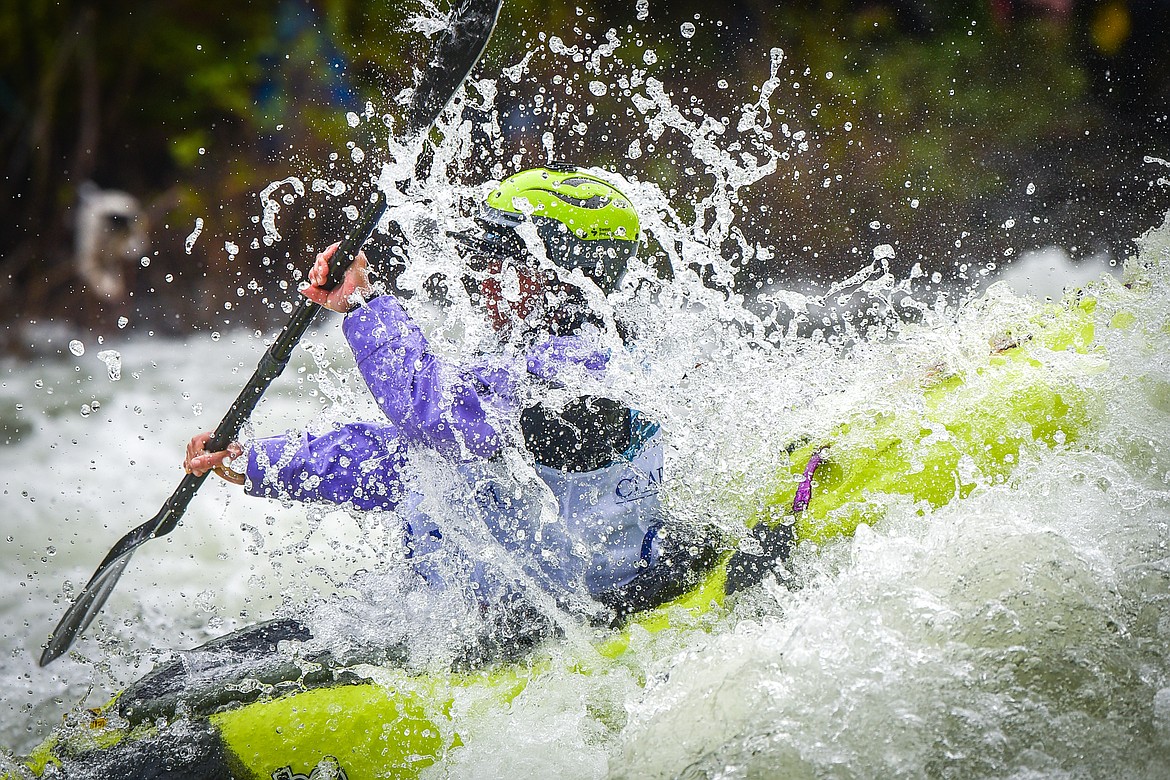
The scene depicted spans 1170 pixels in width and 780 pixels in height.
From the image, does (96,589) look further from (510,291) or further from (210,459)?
(510,291)

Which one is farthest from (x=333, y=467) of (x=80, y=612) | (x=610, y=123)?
(x=610, y=123)

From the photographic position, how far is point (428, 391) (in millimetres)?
1727

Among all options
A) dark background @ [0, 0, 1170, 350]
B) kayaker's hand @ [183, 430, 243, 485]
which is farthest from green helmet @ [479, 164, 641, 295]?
dark background @ [0, 0, 1170, 350]

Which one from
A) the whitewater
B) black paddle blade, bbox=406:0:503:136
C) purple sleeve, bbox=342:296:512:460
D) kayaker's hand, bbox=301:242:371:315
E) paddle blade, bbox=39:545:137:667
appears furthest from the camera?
paddle blade, bbox=39:545:137:667

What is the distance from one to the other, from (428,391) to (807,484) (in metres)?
0.89

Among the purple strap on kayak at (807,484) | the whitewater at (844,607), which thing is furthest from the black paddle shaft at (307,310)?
the purple strap on kayak at (807,484)

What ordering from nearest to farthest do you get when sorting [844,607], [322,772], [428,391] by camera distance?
[844,607]
[322,772]
[428,391]

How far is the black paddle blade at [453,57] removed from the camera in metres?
2.08

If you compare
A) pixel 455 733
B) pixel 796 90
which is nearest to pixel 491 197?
pixel 455 733

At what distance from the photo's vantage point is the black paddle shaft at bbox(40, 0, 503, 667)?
6.28 feet

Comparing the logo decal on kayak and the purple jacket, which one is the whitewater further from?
the logo decal on kayak

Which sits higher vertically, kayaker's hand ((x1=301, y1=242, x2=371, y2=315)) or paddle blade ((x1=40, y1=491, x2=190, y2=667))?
kayaker's hand ((x1=301, y1=242, x2=371, y2=315))

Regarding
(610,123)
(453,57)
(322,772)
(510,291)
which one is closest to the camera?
(322,772)

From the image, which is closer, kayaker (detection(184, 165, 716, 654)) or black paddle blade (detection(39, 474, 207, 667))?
kayaker (detection(184, 165, 716, 654))
